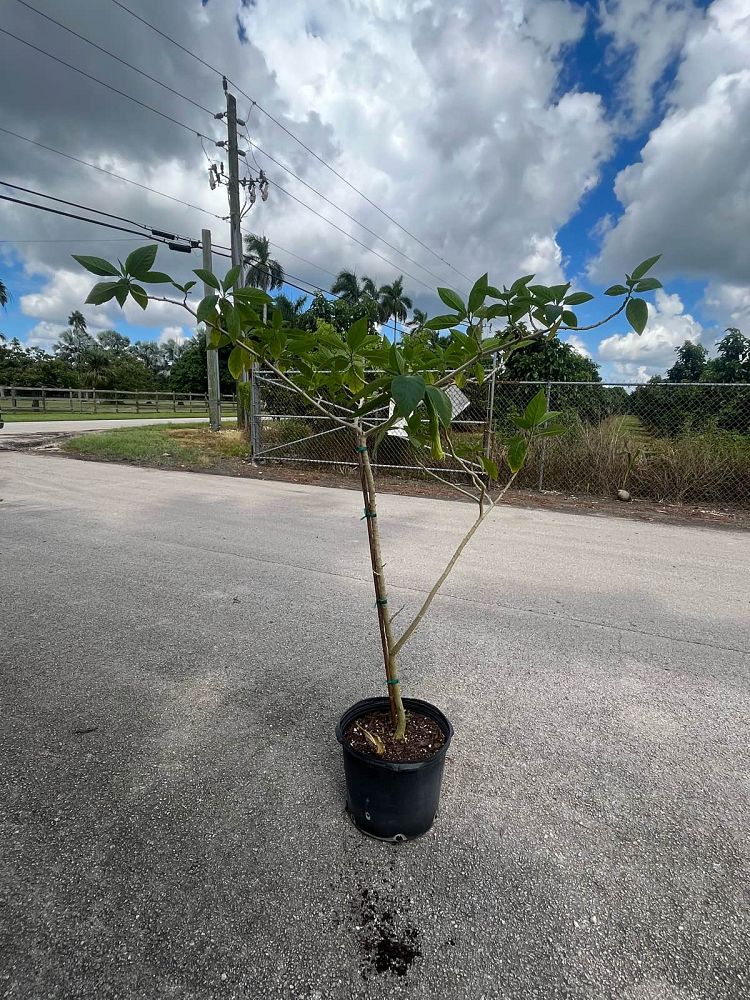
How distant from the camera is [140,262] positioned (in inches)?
41.6

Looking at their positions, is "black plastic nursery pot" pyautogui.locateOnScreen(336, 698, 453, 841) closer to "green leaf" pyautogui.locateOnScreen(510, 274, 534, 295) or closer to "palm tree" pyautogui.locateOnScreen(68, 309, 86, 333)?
"green leaf" pyautogui.locateOnScreen(510, 274, 534, 295)

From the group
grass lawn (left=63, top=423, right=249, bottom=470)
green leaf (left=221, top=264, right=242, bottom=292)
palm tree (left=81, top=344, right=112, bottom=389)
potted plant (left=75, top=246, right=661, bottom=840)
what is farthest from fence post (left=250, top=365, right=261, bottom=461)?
palm tree (left=81, top=344, right=112, bottom=389)

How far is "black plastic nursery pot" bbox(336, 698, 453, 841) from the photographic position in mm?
1489

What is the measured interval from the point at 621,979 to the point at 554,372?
19.7m

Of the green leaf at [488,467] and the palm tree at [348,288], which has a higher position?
the palm tree at [348,288]

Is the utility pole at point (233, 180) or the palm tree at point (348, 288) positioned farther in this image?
the palm tree at point (348, 288)

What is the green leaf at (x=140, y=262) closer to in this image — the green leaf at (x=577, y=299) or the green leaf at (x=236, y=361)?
the green leaf at (x=236, y=361)

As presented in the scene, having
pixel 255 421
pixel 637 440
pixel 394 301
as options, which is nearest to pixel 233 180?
pixel 255 421

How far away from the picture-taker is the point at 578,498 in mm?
7113

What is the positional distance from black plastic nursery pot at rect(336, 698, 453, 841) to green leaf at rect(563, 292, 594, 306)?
134 cm

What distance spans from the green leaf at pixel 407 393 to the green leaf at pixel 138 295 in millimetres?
587

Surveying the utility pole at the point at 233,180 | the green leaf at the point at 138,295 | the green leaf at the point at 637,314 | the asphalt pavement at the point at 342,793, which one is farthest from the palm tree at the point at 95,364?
the green leaf at the point at 637,314

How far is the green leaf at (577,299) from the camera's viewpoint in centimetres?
130

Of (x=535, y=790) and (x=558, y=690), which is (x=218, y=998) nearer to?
(x=535, y=790)
